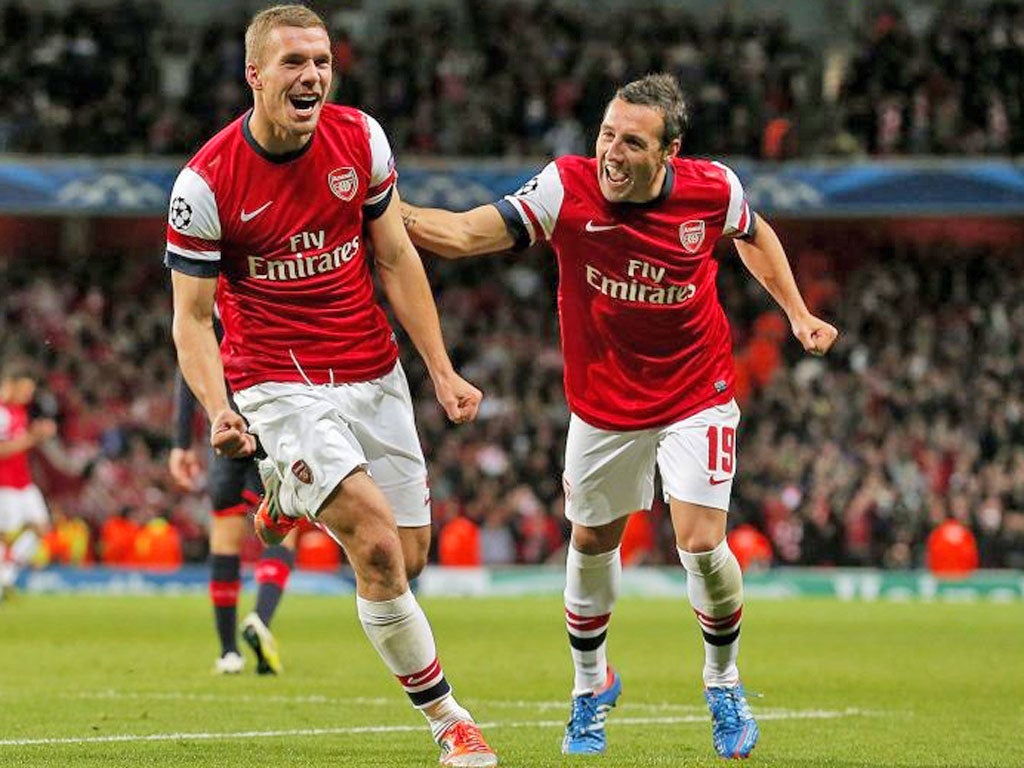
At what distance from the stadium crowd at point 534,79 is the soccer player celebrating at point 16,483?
9988mm

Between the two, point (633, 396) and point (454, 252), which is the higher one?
point (454, 252)

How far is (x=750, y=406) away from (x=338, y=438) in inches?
867

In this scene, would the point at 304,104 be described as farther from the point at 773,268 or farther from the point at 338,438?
the point at 773,268

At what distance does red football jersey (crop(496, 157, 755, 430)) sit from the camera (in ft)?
27.3

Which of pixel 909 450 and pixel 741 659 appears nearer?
pixel 741 659

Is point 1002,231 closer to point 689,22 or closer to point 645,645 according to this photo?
point 689,22

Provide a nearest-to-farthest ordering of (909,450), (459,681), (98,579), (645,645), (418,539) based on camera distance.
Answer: (418,539)
(459,681)
(645,645)
(98,579)
(909,450)

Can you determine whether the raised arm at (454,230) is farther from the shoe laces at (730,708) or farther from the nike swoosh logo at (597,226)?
the shoe laces at (730,708)

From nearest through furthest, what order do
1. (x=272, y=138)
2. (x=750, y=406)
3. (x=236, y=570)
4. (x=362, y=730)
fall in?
(x=272, y=138)
(x=362, y=730)
(x=236, y=570)
(x=750, y=406)

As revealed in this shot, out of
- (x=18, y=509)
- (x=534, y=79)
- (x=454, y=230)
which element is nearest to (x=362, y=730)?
(x=454, y=230)

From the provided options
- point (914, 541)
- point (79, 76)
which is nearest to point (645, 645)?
point (914, 541)

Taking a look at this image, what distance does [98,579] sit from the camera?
81.6 feet

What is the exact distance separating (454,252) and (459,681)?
4712 mm

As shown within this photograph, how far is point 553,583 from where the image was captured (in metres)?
24.4
